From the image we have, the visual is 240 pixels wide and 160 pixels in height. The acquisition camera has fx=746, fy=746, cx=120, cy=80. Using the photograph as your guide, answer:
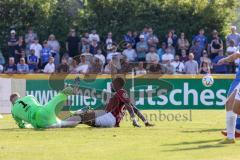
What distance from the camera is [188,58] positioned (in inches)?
1265

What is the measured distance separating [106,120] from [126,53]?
43.6 ft

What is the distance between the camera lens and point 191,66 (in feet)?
101

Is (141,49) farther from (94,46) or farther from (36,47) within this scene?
(36,47)

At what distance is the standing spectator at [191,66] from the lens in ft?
100

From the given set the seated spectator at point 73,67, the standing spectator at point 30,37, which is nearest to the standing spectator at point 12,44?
the standing spectator at point 30,37

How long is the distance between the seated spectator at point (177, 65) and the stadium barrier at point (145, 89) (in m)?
2.98

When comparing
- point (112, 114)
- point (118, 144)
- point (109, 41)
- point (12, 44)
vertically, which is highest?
point (109, 41)

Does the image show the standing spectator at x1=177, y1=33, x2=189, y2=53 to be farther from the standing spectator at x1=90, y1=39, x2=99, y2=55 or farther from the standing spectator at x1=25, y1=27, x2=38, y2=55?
the standing spectator at x1=25, y1=27, x2=38, y2=55

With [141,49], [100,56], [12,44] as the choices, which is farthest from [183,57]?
[12,44]

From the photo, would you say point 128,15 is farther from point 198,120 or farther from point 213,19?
point 198,120

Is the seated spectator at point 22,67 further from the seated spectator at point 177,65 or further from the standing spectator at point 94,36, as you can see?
the seated spectator at point 177,65

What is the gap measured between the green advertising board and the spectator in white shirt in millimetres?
3940

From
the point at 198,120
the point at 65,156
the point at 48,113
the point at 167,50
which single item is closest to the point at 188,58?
the point at 167,50

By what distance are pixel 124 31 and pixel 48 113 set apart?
1898cm
